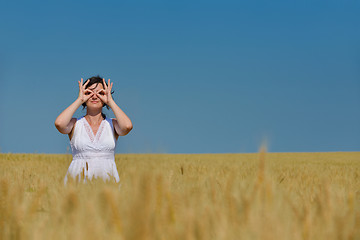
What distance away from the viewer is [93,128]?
4078 millimetres

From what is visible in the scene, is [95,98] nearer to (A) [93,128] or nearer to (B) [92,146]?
(A) [93,128]

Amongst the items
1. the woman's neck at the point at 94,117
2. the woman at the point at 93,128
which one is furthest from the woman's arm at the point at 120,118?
the woman's neck at the point at 94,117

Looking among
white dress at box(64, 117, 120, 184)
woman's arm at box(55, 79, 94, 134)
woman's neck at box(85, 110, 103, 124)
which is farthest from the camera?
woman's neck at box(85, 110, 103, 124)

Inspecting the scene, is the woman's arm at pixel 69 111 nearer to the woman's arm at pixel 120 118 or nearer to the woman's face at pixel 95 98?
the woman's face at pixel 95 98

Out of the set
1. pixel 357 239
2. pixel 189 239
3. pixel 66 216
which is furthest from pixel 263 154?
pixel 66 216

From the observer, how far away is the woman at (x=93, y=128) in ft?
12.6

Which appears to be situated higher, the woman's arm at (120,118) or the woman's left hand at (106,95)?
the woman's left hand at (106,95)

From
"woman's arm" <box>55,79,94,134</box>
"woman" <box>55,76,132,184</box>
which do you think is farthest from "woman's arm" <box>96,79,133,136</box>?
"woman's arm" <box>55,79,94,134</box>

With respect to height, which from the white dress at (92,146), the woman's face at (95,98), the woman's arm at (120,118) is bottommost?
the white dress at (92,146)

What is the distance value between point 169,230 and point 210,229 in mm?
140

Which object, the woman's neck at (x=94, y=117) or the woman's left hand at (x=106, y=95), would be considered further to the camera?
the woman's neck at (x=94, y=117)

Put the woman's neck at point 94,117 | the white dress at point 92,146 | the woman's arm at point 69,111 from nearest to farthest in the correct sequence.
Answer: the woman's arm at point 69,111 < the white dress at point 92,146 < the woman's neck at point 94,117

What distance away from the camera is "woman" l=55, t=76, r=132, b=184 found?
3836 millimetres

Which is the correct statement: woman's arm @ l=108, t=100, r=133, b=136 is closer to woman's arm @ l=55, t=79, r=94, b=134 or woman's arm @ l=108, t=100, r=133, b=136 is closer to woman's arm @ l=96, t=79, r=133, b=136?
woman's arm @ l=96, t=79, r=133, b=136
